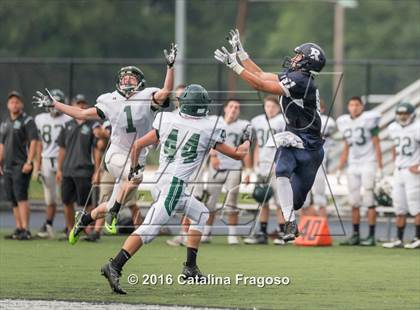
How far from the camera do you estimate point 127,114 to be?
46.2ft

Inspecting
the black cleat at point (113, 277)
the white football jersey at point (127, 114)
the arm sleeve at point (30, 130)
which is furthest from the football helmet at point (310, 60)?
the arm sleeve at point (30, 130)

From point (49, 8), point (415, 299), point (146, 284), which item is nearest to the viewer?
point (415, 299)

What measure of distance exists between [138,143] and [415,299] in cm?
321

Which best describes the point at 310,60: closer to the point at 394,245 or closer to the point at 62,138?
the point at 394,245

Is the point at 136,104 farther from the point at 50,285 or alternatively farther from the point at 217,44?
the point at 217,44

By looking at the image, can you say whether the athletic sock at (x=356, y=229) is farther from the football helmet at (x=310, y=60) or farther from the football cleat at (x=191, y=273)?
the football helmet at (x=310, y=60)

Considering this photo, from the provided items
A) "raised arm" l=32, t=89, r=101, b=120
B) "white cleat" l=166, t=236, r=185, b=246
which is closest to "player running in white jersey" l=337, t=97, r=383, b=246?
"white cleat" l=166, t=236, r=185, b=246

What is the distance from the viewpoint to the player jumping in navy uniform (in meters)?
12.3

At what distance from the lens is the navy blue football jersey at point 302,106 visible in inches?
483

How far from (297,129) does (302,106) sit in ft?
0.84

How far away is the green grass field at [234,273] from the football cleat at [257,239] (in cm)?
43

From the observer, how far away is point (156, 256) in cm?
1573

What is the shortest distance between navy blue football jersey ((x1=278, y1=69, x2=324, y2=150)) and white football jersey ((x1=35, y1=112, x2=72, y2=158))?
6787 millimetres

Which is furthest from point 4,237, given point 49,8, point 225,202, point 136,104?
point 49,8
